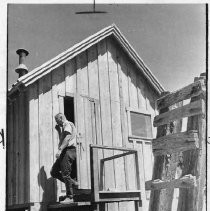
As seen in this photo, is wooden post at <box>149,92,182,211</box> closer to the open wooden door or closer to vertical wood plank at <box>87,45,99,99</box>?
the open wooden door

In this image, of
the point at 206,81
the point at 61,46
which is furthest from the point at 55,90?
the point at 206,81

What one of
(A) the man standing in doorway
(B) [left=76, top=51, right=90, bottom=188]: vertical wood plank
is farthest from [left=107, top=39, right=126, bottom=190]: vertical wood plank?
(A) the man standing in doorway

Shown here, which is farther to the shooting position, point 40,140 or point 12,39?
point 40,140

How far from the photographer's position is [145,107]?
11367 millimetres

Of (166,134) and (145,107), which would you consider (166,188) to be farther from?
(145,107)

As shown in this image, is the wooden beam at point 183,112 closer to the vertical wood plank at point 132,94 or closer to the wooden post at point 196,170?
the wooden post at point 196,170

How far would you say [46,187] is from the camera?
8.69 meters

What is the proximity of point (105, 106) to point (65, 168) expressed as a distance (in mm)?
2628

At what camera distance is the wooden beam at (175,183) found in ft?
18.8

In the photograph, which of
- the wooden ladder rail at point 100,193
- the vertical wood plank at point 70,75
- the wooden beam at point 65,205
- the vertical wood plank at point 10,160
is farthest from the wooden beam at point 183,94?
the vertical wood plank at point 10,160

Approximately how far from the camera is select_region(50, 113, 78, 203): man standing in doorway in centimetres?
812

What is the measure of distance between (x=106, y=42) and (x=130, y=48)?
2.21 feet

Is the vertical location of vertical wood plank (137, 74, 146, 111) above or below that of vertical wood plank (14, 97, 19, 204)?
above

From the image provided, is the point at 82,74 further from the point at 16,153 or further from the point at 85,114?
the point at 16,153
